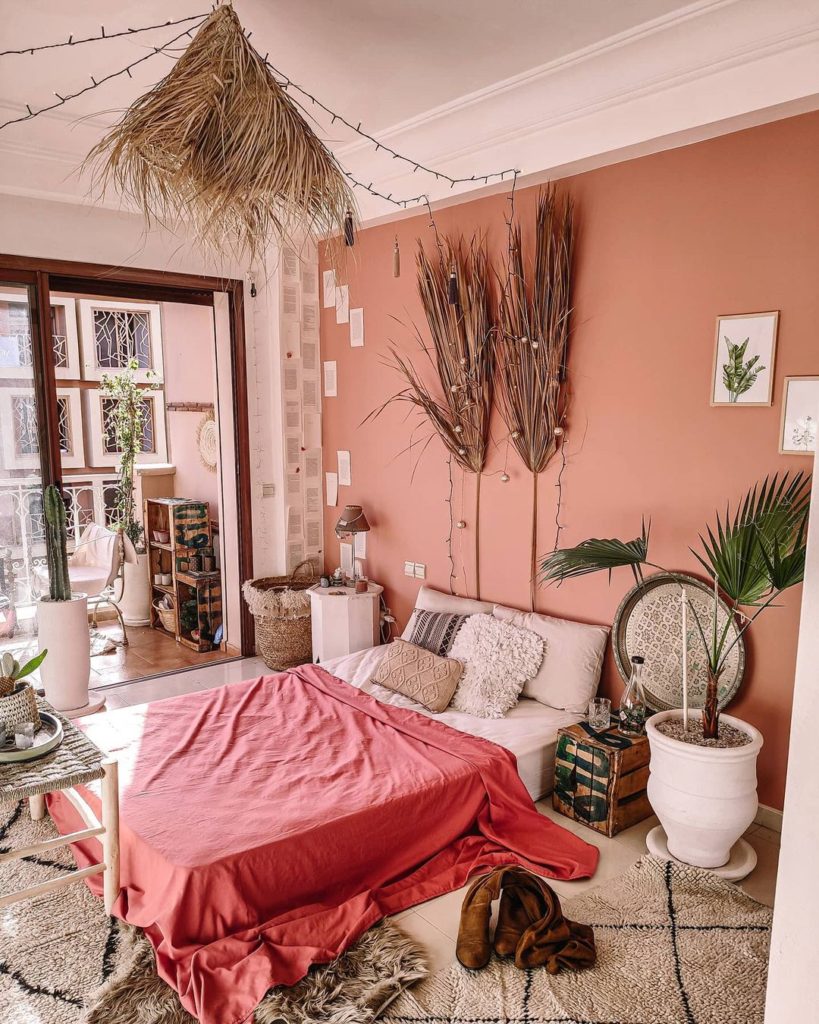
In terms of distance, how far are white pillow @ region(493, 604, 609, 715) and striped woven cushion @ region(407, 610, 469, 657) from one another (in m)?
0.43

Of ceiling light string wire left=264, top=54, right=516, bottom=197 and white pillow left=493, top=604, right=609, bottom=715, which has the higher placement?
ceiling light string wire left=264, top=54, right=516, bottom=197

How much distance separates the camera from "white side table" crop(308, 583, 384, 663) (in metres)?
4.41

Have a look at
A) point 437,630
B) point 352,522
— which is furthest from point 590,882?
point 352,522

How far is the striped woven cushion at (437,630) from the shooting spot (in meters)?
3.79

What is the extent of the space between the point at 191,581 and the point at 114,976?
135 inches

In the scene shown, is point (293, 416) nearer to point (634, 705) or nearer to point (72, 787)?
point (634, 705)

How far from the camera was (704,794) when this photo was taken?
102 inches

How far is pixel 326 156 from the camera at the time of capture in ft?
8.12

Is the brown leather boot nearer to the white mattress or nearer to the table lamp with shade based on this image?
the white mattress

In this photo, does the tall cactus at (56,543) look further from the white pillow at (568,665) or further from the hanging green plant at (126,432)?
the white pillow at (568,665)

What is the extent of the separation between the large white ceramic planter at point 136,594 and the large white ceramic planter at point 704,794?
4.41 meters

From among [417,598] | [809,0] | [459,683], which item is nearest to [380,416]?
[417,598]

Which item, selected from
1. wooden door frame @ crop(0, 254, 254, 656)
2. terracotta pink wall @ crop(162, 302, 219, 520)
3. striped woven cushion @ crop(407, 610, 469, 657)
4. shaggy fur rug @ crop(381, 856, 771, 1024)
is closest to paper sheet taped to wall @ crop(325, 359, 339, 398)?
wooden door frame @ crop(0, 254, 254, 656)

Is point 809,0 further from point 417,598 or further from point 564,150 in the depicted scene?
point 417,598
